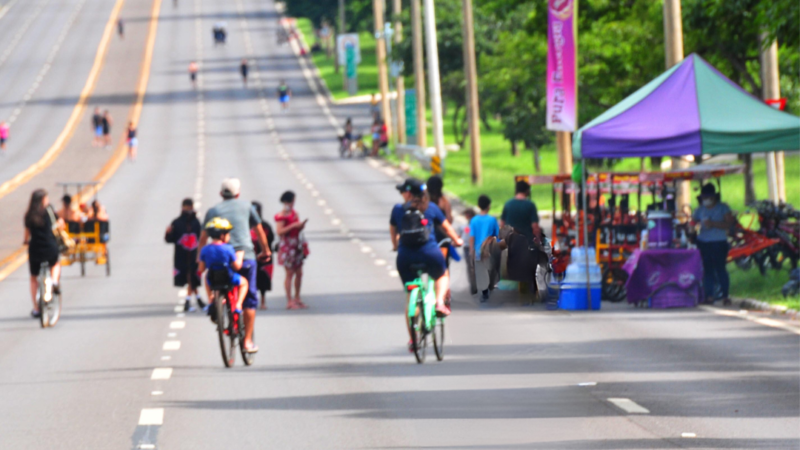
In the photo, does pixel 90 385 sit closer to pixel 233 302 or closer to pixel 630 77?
pixel 233 302

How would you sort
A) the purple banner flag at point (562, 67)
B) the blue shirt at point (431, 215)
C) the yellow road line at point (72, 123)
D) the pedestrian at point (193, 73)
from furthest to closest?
the pedestrian at point (193, 73) → the yellow road line at point (72, 123) → the purple banner flag at point (562, 67) → the blue shirt at point (431, 215)

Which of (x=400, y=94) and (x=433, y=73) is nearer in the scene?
(x=433, y=73)

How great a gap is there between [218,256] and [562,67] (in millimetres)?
11553

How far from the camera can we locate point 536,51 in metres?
37.1

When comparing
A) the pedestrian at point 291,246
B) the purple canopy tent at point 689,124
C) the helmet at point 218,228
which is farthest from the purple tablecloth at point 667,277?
the helmet at point 218,228

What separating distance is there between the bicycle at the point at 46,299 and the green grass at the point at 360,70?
6560cm

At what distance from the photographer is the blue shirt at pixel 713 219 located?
18.4 m

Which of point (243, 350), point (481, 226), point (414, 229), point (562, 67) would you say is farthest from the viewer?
point (562, 67)

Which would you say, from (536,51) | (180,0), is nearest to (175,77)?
(180,0)

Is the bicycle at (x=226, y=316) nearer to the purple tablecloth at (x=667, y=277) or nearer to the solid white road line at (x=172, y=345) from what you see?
the solid white road line at (x=172, y=345)

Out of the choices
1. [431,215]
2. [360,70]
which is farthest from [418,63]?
[360,70]

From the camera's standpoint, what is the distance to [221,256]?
13570 millimetres

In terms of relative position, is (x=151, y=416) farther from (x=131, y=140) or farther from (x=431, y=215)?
(x=131, y=140)

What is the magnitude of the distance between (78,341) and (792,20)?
436 inches
